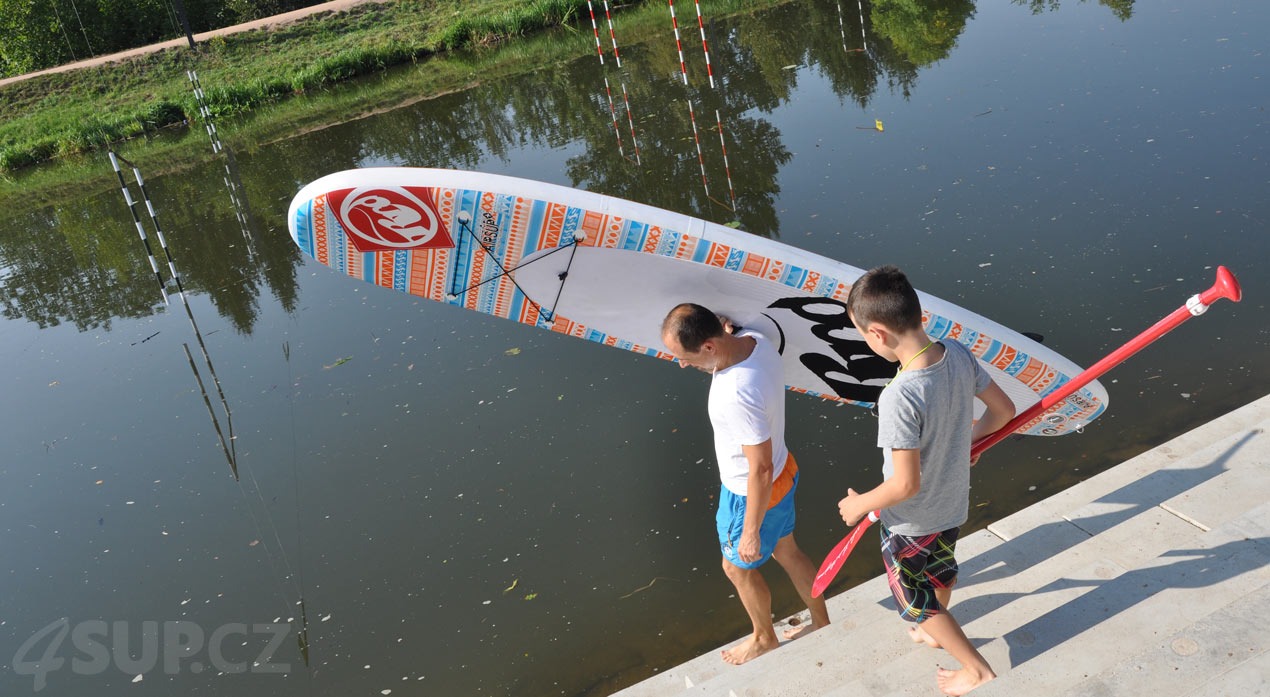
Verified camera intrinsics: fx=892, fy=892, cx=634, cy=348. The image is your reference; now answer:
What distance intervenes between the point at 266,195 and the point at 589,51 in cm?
791

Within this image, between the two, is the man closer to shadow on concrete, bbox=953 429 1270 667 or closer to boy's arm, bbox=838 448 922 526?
boy's arm, bbox=838 448 922 526

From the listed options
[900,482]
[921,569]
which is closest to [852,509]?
[900,482]

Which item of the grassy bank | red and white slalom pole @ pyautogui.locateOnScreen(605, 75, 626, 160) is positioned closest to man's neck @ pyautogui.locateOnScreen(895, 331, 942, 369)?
red and white slalom pole @ pyautogui.locateOnScreen(605, 75, 626, 160)

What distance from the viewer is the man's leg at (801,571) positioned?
122 inches

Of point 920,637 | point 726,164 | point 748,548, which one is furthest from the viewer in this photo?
point 726,164

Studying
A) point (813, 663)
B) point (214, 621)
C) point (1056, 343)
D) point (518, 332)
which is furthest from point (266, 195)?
point (813, 663)

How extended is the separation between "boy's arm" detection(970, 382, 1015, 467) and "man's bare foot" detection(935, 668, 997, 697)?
58 cm

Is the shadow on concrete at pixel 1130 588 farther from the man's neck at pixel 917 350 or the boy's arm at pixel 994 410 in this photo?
the man's neck at pixel 917 350

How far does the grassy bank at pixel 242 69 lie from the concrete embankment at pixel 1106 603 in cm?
2048

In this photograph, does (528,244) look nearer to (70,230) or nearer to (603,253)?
(603,253)

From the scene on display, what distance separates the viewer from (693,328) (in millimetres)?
2701

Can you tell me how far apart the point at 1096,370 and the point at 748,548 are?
3.79 ft

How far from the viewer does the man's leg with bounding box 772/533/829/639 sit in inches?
122

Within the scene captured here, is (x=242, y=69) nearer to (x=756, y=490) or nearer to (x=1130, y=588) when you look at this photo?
(x=756, y=490)
